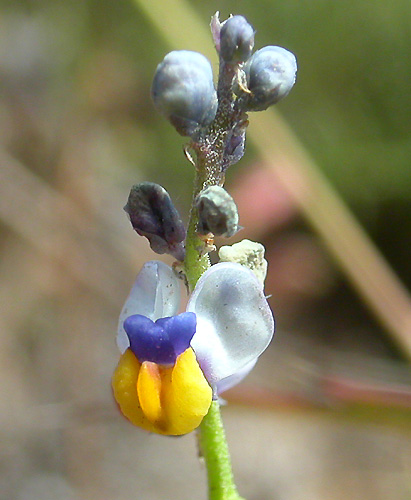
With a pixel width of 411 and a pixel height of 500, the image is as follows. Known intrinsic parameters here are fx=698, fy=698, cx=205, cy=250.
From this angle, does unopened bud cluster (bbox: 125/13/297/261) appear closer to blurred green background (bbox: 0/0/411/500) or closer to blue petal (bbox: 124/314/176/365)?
blue petal (bbox: 124/314/176/365)

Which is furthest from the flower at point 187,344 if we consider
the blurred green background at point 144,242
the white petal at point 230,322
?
the blurred green background at point 144,242

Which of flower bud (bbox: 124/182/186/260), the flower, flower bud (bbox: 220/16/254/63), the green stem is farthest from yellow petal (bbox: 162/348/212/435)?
flower bud (bbox: 220/16/254/63)

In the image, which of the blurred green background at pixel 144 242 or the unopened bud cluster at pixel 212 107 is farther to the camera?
the blurred green background at pixel 144 242

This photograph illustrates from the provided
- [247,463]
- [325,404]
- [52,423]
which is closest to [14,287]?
[52,423]

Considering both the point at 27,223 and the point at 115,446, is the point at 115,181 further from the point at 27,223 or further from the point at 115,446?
the point at 115,446

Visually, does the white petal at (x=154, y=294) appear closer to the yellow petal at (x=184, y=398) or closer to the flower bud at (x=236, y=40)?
the yellow petal at (x=184, y=398)

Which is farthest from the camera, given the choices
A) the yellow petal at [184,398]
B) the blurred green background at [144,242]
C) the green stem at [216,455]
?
the blurred green background at [144,242]
